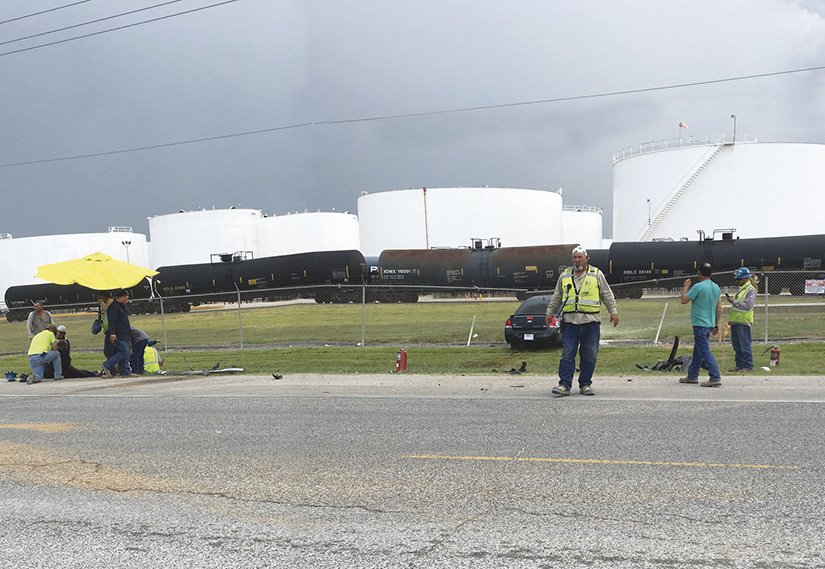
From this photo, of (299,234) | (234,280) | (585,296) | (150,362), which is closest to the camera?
(585,296)

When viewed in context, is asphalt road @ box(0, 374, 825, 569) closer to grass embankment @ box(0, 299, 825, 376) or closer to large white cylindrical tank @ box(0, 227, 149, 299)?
grass embankment @ box(0, 299, 825, 376)

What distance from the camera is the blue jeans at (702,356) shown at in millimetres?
A: 9820

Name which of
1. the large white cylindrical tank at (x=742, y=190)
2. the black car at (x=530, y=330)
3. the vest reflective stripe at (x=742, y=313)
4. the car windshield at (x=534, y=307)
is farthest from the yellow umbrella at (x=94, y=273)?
the large white cylindrical tank at (x=742, y=190)

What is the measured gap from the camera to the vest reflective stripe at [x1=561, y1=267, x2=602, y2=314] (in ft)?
30.7

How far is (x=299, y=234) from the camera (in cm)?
7531

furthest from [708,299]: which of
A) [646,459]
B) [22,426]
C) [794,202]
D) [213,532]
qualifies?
[794,202]

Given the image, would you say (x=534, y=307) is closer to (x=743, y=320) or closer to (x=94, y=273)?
(x=743, y=320)

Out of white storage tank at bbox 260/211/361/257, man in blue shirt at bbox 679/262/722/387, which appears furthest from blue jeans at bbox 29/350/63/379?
white storage tank at bbox 260/211/361/257

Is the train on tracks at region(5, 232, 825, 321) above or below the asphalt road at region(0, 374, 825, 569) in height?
above

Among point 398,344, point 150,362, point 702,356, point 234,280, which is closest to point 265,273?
point 234,280

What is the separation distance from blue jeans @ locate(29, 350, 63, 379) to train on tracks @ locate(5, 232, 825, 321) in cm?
1499

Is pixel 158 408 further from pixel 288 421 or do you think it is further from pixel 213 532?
pixel 213 532

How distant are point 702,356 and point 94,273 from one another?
11362 mm

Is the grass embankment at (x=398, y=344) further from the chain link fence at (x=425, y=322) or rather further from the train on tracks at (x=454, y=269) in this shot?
the train on tracks at (x=454, y=269)
